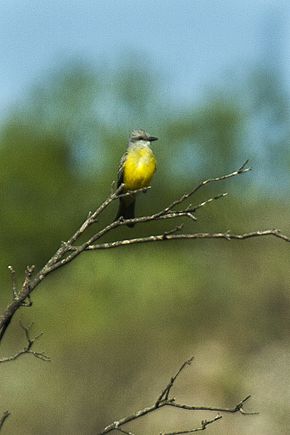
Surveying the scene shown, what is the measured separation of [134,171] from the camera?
29.5 ft

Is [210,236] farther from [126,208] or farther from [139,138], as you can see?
[139,138]

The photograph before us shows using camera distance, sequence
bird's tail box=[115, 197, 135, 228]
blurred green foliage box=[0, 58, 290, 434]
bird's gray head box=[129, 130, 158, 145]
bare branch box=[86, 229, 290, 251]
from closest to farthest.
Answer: bare branch box=[86, 229, 290, 251] → bird's tail box=[115, 197, 135, 228] → bird's gray head box=[129, 130, 158, 145] → blurred green foliage box=[0, 58, 290, 434]

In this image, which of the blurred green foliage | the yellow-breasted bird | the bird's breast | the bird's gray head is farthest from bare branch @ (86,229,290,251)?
the blurred green foliage

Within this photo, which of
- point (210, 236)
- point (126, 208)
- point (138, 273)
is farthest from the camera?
point (138, 273)

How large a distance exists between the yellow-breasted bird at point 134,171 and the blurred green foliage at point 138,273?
10974 mm

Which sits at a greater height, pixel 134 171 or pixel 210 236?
pixel 134 171

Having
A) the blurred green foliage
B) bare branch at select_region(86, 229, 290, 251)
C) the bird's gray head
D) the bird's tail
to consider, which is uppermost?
the blurred green foliage

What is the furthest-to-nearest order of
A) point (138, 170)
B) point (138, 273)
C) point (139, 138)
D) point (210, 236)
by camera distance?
point (138, 273) < point (139, 138) < point (138, 170) < point (210, 236)

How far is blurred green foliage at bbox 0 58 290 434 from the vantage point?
22.9m

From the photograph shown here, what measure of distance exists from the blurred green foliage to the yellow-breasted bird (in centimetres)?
1097

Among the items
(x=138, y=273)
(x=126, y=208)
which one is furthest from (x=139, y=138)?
(x=138, y=273)

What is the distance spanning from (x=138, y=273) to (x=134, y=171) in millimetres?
31130

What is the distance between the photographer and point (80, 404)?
2284 cm

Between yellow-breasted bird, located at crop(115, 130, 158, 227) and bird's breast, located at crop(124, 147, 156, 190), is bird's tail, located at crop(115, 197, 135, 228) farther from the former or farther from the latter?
bird's breast, located at crop(124, 147, 156, 190)
